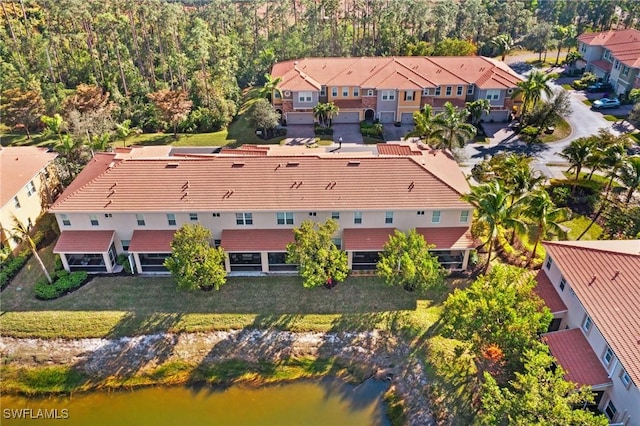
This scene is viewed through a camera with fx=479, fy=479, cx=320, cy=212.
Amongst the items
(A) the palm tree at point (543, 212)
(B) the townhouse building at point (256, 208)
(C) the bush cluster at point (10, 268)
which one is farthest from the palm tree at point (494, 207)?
(C) the bush cluster at point (10, 268)

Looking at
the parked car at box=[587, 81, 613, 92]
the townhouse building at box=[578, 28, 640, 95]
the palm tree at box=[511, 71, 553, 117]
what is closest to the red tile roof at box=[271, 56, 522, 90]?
the palm tree at box=[511, 71, 553, 117]

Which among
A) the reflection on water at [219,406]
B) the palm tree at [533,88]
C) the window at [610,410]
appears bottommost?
the reflection on water at [219,406]

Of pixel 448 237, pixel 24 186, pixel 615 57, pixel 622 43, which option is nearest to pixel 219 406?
pixel 448 237

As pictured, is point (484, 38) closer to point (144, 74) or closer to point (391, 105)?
point (391, 105)

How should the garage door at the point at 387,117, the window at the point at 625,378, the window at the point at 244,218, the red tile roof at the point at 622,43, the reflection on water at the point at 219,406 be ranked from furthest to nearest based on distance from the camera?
the red tile roof at the point at 622,43, the garage door at the point at 387,117, the window at the point at 244,218, the reflection on water at the point at 219,406, the window at the point at 625,378

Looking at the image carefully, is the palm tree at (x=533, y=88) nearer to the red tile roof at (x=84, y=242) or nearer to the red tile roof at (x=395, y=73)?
the red tile roof at (x=395, y=73)

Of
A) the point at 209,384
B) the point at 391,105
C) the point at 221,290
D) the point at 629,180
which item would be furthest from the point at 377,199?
the point at 391,105
